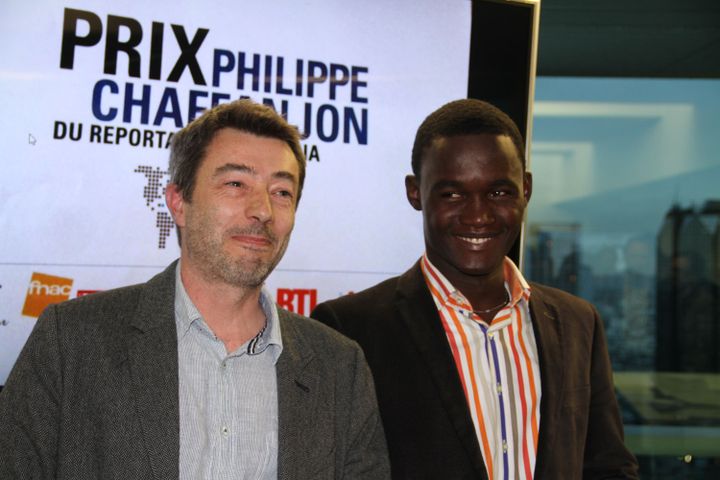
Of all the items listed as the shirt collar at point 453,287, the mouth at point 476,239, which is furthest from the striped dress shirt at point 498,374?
the mouth at point 476,239

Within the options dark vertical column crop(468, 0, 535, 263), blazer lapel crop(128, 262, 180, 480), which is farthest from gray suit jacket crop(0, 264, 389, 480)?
dark vertical column crop(468, 0, 535, 263)

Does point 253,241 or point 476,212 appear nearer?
point 253,241

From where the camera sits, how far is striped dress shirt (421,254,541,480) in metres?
1.88

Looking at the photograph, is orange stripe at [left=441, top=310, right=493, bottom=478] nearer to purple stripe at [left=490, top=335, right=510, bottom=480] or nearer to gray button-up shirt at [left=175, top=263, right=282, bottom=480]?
purple stripe at [left=490, top=335, right=510, bottom=480]

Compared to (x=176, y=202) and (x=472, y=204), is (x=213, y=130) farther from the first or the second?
(x=472, y=204)

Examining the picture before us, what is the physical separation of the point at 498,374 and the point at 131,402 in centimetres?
97

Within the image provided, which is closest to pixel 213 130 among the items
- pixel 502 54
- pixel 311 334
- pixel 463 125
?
pixel 311 334

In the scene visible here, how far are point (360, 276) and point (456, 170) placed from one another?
24.5 inches

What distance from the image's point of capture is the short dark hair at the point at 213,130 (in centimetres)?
187

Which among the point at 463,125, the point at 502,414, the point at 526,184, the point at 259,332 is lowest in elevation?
the point at 502,414

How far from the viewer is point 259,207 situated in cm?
178

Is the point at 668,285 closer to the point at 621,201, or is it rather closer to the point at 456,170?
the point at 621,201

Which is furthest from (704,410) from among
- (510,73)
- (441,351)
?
(441,351)

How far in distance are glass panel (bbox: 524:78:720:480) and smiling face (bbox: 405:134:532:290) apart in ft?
7.61
